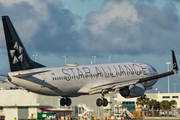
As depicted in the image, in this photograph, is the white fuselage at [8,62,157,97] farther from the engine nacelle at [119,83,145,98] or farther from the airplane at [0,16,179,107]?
the engine nacelle at [119,83,145,98]

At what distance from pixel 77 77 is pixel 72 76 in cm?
84

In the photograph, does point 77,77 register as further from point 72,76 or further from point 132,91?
point 132,91

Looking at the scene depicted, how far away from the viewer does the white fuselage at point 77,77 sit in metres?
49.5

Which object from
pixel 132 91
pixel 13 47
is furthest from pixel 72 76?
pixel 13 47

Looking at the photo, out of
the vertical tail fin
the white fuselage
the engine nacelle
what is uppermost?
the vertical tail fin

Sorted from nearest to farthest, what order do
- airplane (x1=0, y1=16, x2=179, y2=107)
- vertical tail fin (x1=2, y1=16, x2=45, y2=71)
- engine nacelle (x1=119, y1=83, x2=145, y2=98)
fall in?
vertical tail fin (x1=2, y1=16, x2=45, y2=71) < airplane (x1=0, y1=16, x2=179, y2=107) < engine nacelle (x1=119, y1=83, x2=145, y2=98)

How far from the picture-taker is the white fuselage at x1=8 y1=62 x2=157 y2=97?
49.5m

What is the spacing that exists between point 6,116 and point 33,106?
22.8ft

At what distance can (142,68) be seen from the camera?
5869cm

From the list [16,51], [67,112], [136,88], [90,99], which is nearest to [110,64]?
[136,88]

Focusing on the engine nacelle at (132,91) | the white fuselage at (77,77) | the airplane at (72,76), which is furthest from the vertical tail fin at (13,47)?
the engine nacelle at (132,91)

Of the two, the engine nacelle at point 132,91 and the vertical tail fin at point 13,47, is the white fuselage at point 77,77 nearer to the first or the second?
the vertical tail fin at point 13,47

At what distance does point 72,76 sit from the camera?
171ft

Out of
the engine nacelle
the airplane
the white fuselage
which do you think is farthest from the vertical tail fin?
the engine nacelle
